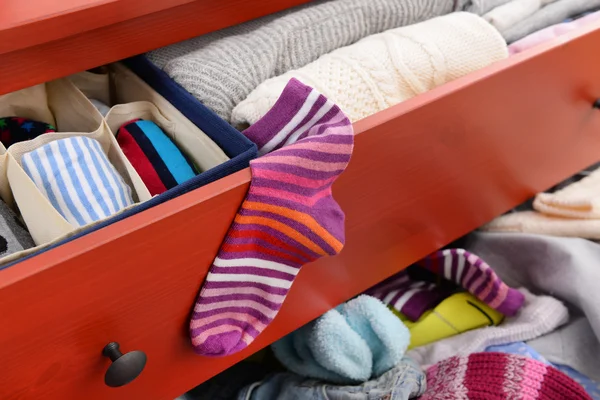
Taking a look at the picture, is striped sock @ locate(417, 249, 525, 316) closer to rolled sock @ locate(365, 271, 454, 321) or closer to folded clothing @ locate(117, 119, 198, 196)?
rolled sock @ locate(365, 271, 454, 321)

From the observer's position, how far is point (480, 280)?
67 cm

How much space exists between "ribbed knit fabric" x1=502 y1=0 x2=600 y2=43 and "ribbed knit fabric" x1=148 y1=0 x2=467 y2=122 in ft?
0.42

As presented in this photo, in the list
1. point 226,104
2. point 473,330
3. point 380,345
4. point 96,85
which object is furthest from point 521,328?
point 96,85

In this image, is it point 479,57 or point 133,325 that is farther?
point 479,57

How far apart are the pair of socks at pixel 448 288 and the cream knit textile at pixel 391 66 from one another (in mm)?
219

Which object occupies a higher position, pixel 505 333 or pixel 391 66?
pixel 391 66

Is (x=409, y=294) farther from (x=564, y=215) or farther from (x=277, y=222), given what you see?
(x=277, y=222)

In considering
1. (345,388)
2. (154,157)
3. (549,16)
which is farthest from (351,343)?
(549,16)

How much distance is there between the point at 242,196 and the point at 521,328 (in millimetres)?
393

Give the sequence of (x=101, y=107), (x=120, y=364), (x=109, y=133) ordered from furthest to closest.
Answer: (x=101, y=107)
(x=109, y=133)
(x=120, y=364)

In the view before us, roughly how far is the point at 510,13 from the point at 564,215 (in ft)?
0.87

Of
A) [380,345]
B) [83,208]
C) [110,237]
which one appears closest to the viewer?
[110,237]

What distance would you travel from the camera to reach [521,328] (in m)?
0.64

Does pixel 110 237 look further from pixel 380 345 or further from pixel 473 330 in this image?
pixel 473 330
